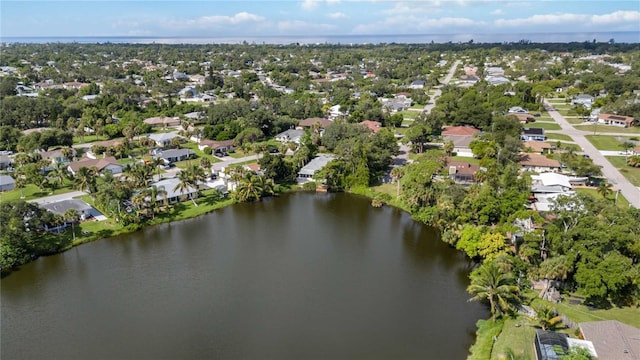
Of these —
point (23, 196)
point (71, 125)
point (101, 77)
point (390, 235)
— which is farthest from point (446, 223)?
point (101, 77)

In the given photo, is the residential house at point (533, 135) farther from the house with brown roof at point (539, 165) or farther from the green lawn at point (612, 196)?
the green lawn at point (612, 196)

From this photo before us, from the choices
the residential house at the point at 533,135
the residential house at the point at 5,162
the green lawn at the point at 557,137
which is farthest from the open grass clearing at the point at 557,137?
the residential house at the point at 5,162

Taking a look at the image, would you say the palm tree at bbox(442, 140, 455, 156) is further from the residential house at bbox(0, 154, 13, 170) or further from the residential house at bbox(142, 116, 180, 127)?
the residential house at bbox(0, 154, 13, 170)

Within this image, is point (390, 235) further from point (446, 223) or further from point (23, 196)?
point (23, 196)

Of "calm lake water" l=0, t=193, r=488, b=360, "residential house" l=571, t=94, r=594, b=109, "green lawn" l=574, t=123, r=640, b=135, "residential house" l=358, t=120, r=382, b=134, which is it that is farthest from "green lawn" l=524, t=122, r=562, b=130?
"calm lake water" l=0, t=193, r=488, b=360

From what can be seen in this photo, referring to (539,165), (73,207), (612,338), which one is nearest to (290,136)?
(73,207)
